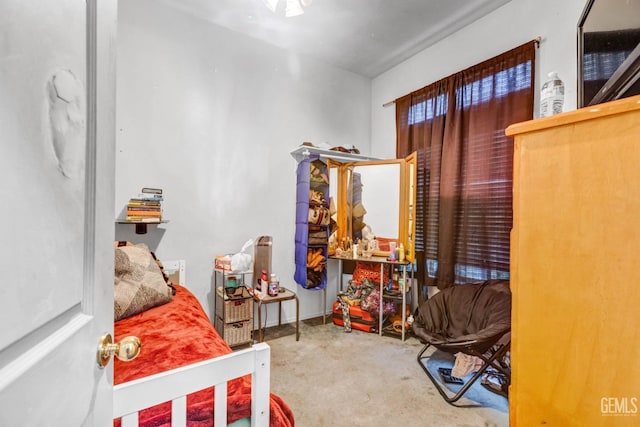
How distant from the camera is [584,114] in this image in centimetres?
78

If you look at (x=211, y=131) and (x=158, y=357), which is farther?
(x=211, y=131)

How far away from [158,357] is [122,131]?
1.98m

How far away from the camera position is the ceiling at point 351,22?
98.5 inches

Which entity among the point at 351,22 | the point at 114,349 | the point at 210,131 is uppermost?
the point at 351,22

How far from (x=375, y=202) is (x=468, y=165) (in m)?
1.04

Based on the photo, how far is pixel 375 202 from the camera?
332cm

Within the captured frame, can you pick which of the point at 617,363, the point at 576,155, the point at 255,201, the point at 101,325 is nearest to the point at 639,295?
the point at 617,363

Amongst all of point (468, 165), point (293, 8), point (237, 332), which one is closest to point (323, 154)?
point (293, 8)

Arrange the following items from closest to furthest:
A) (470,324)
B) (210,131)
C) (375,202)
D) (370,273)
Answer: (470,324) → (210,131) → (370,273) → (375,202)

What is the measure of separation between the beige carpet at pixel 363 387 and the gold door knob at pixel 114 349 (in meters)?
1.44

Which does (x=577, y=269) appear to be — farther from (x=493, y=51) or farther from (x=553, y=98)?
(x=493, y=51)

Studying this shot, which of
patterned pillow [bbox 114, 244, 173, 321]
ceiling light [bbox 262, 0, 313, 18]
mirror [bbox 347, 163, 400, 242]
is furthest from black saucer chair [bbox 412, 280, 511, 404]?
ceiling light [bbox 262, 0, 313, 18]

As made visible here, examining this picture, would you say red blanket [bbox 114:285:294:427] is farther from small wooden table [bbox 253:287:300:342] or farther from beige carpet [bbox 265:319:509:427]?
beige carpet [bbox 265:319:509:427]

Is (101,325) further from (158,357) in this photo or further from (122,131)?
(122,131)
